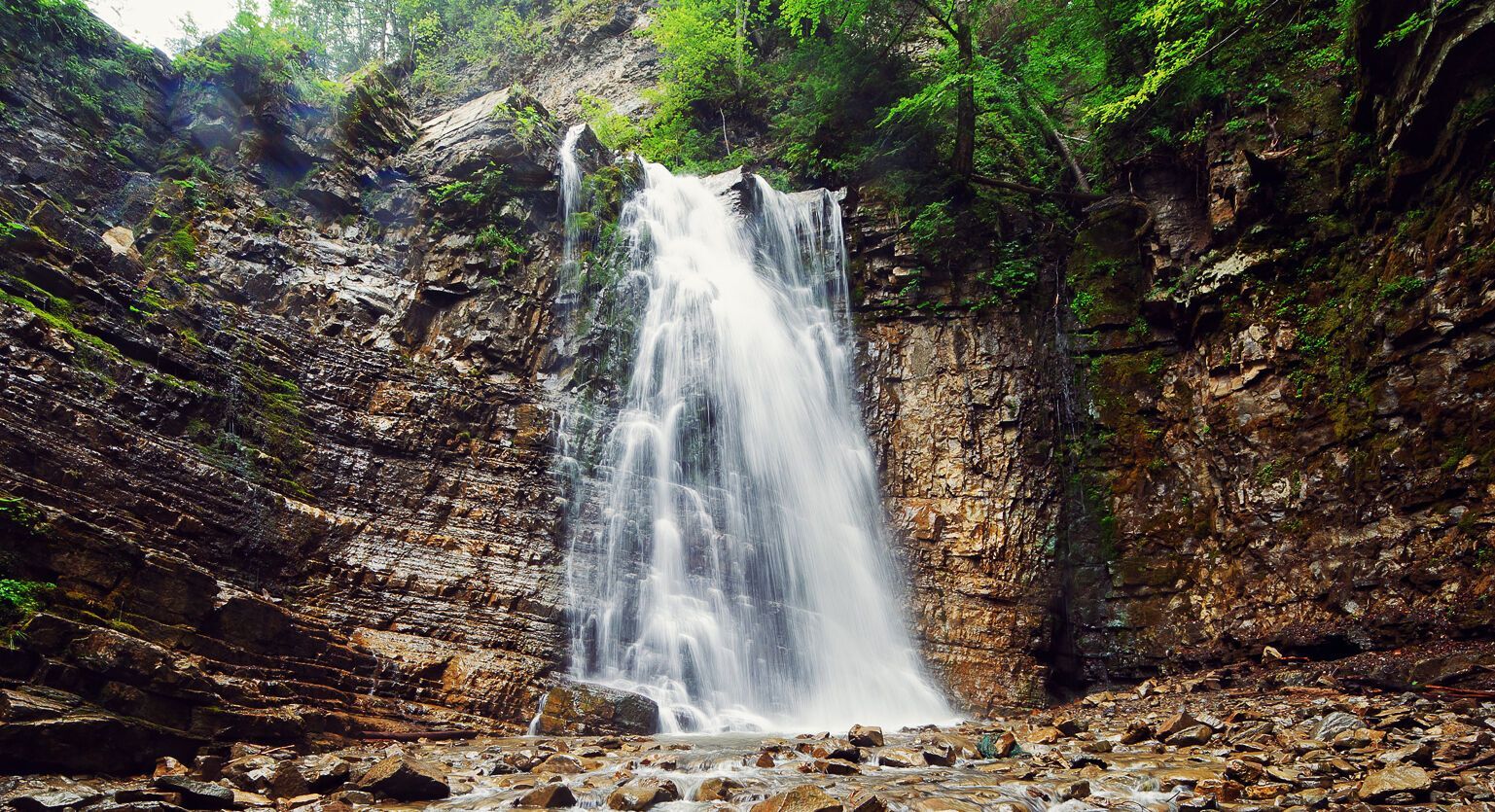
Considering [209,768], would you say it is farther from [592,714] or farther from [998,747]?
[998,747]

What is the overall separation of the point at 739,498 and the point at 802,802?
7918 millimetres

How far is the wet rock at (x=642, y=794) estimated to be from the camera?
461cm

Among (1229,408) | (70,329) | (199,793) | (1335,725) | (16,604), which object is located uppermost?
(70,329)

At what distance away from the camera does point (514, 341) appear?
12422 mm

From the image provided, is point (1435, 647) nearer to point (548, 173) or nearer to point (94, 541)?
point (94, 541)

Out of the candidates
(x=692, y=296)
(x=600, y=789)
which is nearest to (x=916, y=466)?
(x=692, y=296)

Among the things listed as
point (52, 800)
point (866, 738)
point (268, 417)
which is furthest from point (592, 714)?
point (268, 417)

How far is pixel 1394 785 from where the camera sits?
155 inches

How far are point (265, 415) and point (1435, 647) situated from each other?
14131 mm

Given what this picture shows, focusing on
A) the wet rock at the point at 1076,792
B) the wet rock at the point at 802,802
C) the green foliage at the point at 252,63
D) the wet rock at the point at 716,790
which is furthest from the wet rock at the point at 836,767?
the green foliage at the point at 252,63

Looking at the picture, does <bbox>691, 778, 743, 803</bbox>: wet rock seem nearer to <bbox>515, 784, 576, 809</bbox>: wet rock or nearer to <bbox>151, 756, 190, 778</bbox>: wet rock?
<bbox>515, 784, 576, 809</bbox>: wet rock

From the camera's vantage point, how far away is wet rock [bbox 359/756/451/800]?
4.73 metres

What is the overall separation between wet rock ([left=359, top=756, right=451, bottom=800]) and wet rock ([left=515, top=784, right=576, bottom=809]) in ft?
2.07

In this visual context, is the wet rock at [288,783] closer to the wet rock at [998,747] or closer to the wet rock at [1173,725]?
the wet rock at [998,747]
